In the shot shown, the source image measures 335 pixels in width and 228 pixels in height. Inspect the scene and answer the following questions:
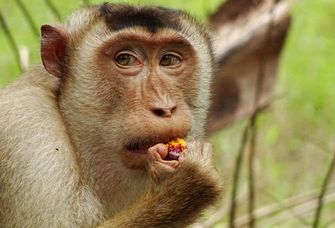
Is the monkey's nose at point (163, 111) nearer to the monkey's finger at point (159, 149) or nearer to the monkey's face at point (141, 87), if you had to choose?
the monkey's face at point (141, 87)

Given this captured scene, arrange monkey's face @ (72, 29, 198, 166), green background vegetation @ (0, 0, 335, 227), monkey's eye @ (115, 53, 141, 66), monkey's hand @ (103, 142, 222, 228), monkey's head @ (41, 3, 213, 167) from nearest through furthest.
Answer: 1. monkey's hand @ (103, 142, 222, 228)
2. monkey's face @ (72, 29, 198, 166)
3. monkey's head @ (41, 3, 213, 167)
4. monkey's eye @ (115, 53, 141, 66)
5. green background vegetation @ (0, 0, 335, 227)

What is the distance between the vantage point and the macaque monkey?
17.1 ft

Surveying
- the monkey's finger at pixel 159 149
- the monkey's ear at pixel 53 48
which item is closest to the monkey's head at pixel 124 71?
the monkey's ear at pixel 53 48

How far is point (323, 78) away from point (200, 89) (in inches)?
162

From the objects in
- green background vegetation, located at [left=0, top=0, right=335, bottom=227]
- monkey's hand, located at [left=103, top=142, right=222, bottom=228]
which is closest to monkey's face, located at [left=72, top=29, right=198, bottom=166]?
monkey's hand, located at [left=103, top=142, right=222, bottom=228]

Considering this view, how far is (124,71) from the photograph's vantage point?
5586 mm

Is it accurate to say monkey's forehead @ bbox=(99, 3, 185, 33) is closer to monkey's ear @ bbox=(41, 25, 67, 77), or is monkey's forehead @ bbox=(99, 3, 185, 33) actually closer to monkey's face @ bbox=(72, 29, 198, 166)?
monkey's face @ bbox=(72, 29, 198, 166)

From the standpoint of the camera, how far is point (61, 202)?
5.32m

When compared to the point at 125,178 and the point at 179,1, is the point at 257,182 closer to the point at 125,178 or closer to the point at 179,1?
the point at 179,1

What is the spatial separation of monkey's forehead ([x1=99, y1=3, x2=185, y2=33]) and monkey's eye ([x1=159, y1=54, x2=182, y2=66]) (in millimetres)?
162

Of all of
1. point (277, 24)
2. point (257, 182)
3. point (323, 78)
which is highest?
point (277, 24)

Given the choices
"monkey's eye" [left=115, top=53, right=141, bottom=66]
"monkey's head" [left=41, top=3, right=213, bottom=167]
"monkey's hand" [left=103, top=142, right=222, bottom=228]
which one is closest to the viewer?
"monkey's hand" [left=103, top=142, right=222, bottom=228]

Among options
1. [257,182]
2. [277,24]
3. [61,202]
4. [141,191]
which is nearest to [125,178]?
[141,191]

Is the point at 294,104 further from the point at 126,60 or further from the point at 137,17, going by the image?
the point at 126,60
